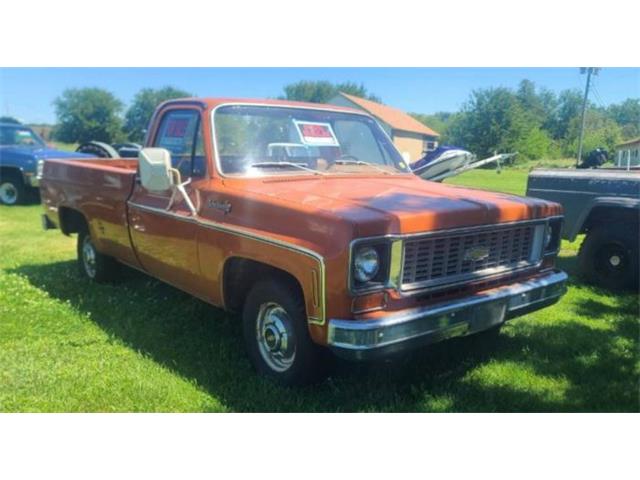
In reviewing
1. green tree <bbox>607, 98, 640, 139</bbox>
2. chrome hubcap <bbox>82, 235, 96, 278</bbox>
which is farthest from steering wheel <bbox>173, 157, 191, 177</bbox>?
green tree <bbox>607, 98, 640, 139</bbox>

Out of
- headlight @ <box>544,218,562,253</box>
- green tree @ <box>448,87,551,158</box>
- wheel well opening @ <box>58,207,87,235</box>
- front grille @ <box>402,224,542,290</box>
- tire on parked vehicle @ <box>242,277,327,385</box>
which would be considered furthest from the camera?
green tree @ <box>448,87,551,158</box>

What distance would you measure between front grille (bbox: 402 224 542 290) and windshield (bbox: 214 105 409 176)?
4.02 feet

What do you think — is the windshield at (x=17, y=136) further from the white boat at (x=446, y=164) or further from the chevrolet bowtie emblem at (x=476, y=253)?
the chevrolet bowtie emblem at (x=476, y=253)

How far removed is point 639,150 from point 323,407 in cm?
488

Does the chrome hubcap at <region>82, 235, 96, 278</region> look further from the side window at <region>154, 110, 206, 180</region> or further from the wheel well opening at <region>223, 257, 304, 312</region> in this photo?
the wheel well opening at <region>223, 257, 304, 312</region>

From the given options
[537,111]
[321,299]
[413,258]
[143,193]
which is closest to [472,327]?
[413,258]

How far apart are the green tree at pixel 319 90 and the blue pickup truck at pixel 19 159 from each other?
6.38 meters

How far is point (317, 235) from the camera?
9.39 feet

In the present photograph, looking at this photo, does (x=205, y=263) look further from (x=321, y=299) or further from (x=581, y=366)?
(x=581, y=366)

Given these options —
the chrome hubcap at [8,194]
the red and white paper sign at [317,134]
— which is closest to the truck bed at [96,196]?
the red and white paper sign at [317,134]

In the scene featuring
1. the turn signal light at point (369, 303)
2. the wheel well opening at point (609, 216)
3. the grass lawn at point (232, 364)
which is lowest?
the grass lawn at point (232, 364)

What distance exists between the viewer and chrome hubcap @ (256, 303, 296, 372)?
326cm

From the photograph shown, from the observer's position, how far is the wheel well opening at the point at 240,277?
3.39 m

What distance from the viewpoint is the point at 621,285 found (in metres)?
5.63
